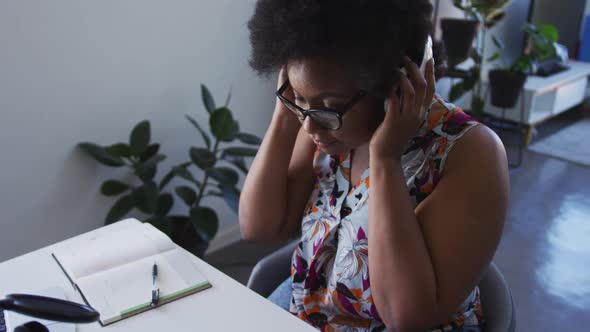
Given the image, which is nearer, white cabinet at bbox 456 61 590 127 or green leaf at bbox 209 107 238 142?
green leaf at bbox 209 107 238 142

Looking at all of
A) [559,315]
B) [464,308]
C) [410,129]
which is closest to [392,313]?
[464,308]

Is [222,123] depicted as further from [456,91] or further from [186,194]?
[456,91]

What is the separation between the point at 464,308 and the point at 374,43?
0.55 m

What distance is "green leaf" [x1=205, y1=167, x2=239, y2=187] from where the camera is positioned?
204 cm

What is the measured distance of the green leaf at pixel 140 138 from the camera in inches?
78.2

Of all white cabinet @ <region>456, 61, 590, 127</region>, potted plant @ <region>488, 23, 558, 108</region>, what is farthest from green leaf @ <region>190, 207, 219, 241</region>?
white cabinet @ <region>456, 61, 590, 127</region>

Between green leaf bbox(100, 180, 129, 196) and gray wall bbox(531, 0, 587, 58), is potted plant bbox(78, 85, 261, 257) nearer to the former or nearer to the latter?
green leaf bbox(100, 180, 129, 196)

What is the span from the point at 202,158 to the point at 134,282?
1115mm

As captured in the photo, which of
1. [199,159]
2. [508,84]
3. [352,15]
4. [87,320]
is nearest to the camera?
[87,320]

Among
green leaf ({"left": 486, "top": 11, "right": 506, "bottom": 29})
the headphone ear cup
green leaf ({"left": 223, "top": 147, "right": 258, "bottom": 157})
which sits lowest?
green leaf ({"left": 223, "top": 147, "right": 258, "bottom": 157})

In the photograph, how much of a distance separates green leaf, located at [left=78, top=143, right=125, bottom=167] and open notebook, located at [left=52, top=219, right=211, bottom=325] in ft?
2.56

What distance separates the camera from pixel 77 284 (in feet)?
3.18

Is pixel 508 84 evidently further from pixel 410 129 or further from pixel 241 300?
pixel 241 300

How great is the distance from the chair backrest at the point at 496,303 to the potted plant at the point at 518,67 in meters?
2.68
